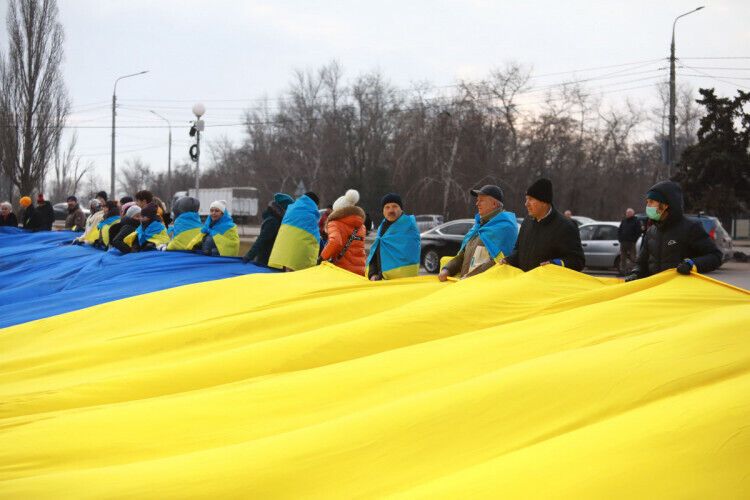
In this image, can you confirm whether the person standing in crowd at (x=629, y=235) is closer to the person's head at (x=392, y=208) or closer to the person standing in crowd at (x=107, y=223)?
the person standing in crowd at (x=107, y=223)

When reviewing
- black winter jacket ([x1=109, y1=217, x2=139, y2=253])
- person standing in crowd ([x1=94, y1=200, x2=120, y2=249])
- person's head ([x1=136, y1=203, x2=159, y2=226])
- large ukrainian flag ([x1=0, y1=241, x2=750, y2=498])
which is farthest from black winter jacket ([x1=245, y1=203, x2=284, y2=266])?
large ukrainian flag ([x1=0, y1=241, x2=750, y2=498])

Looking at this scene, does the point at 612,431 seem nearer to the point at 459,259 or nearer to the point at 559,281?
the point at 559,281

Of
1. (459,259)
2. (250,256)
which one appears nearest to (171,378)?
(459,259)

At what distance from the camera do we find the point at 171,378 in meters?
4.36

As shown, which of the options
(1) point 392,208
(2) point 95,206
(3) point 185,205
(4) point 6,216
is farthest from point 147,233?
(4) point 6,216

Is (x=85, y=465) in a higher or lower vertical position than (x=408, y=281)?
lower

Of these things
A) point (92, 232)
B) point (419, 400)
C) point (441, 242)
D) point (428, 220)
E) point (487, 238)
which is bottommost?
point (441, 242)

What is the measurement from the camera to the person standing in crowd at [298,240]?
30.5 ft

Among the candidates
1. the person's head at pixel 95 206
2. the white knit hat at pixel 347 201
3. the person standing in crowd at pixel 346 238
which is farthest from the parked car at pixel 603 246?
the person standing in crowd at pixel 346 238

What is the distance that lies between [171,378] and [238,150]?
68049 millimetres

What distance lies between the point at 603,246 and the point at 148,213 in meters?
12.6

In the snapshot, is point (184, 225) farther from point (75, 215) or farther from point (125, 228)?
point (75, 215)

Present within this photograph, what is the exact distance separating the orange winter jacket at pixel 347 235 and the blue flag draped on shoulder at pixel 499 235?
179 cm

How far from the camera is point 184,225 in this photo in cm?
1123
